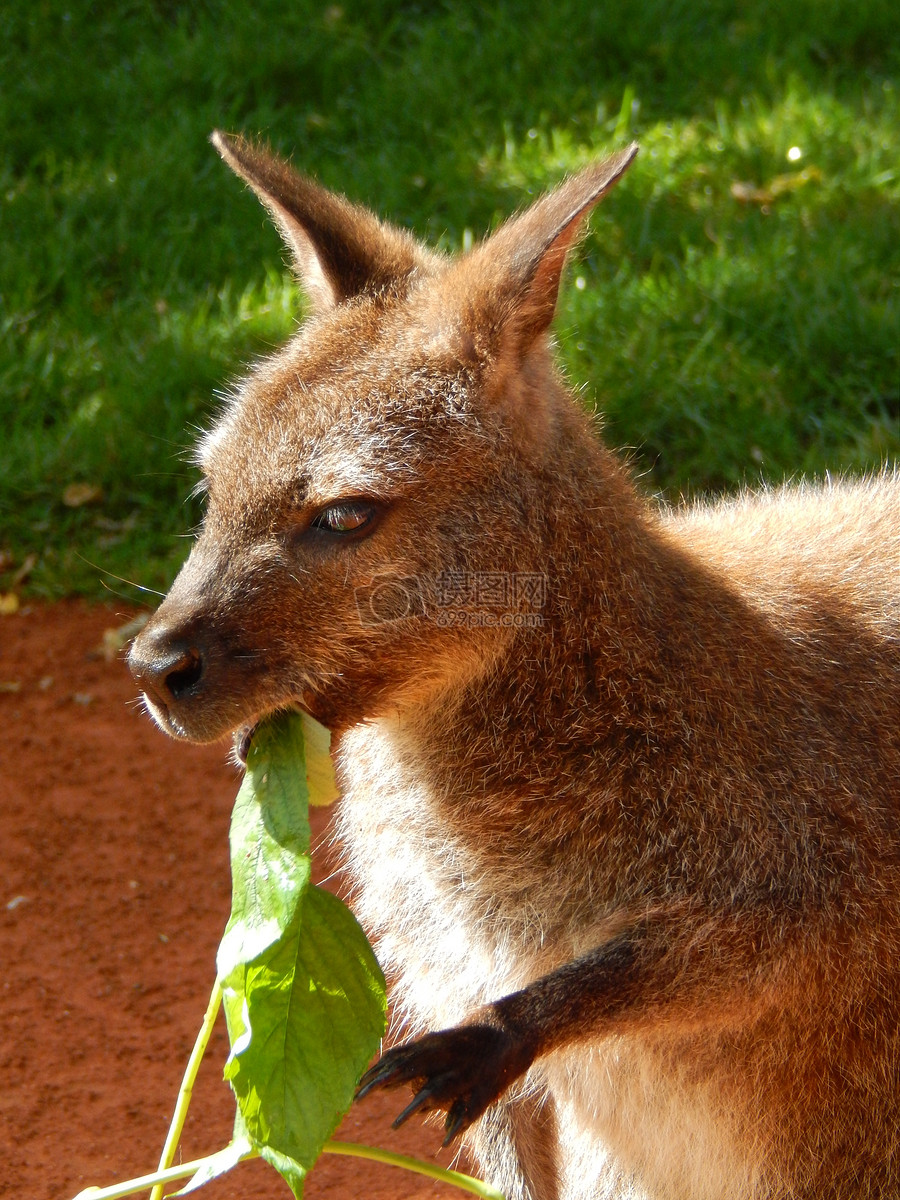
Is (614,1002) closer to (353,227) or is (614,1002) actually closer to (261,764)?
(261,764)

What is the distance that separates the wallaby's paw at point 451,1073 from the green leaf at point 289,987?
0.25 ft

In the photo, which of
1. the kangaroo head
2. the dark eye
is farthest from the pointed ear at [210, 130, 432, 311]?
the dark eye

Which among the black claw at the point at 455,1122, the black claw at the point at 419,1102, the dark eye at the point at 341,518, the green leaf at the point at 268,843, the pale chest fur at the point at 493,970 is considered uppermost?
the dark eye at the point at 341,518

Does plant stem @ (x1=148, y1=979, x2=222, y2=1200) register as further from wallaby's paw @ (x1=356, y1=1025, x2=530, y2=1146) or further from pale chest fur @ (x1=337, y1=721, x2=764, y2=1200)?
pale chest fur @ (x1=337, y1=721, x2=764, y2=1200)

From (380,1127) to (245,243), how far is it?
381 centimetres

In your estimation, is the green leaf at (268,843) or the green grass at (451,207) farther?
the green grass at (451,207)

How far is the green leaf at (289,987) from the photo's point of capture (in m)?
2.40

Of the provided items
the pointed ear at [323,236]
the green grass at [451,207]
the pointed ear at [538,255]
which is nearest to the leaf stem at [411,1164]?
the pointed ear at [538,255]

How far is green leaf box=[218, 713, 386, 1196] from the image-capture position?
2.40 m

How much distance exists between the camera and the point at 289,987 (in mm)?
2473

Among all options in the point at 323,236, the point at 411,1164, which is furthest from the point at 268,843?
the point at 323,236

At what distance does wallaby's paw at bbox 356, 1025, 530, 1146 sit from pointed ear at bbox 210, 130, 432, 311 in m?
1.42

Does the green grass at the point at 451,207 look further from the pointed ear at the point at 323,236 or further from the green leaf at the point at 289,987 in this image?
the green leaf at the point at 289,987

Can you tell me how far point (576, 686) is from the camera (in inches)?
107
